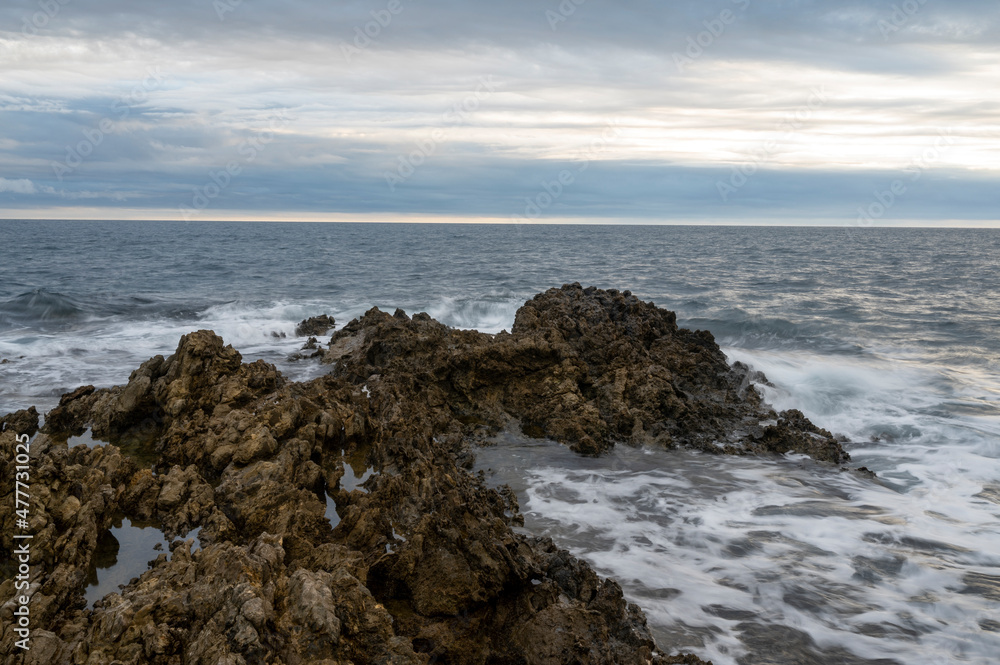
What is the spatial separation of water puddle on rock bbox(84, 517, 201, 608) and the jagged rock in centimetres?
1393

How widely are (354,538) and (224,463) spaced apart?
7.04 ft

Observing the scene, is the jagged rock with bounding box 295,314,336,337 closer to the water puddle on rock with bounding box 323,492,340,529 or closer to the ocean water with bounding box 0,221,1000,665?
the ocean water with bounding box 0,221,1000,665

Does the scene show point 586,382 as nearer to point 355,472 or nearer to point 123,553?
point 355,472

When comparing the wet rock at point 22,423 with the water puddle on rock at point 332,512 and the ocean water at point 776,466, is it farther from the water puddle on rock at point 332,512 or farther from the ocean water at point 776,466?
the water puddle on rock at point 332,512

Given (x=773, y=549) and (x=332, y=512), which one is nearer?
(x=332, y=512)

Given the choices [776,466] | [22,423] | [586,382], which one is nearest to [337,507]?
[22,423]

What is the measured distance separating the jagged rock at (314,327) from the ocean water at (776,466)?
1.30ft

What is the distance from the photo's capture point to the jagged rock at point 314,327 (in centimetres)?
1972

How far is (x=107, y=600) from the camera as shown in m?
4.39

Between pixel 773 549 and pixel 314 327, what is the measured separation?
619 inches

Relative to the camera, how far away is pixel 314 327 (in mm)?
19906

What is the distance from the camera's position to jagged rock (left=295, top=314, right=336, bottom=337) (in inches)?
776

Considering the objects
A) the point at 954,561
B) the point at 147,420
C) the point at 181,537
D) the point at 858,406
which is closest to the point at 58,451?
the point at 181,537

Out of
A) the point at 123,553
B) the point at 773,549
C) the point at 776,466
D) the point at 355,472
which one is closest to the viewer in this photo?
the point at 123,553
